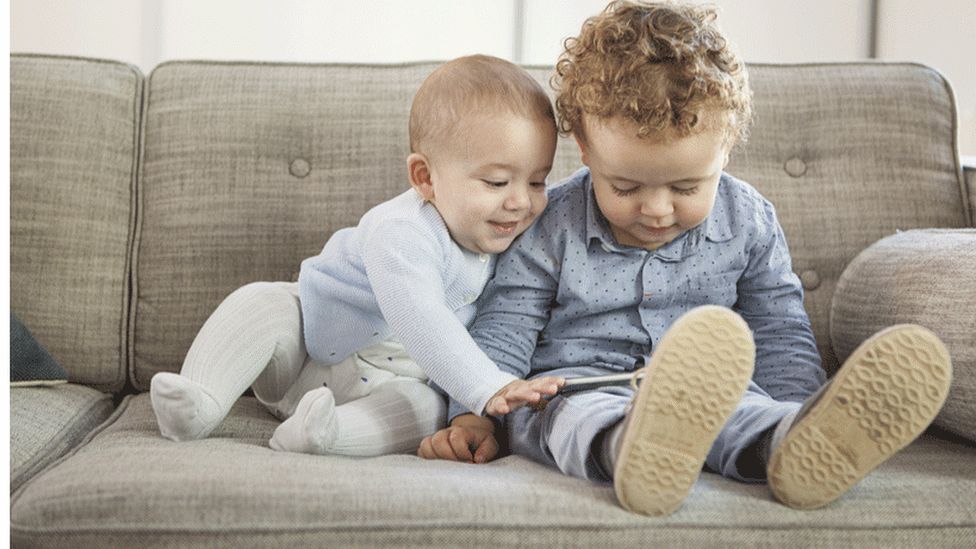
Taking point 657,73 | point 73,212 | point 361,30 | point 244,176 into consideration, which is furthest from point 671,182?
point 361,30

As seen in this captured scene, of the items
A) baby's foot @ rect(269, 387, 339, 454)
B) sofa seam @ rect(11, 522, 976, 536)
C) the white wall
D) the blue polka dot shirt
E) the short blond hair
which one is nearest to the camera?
sofa seam @ rect(11, 522, 976, 536)

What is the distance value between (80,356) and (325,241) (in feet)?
1.31

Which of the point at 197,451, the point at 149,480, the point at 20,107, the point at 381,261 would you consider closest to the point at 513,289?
the point at 381,261

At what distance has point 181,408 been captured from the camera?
123cm

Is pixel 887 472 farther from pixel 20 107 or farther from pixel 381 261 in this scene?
pixel 20 107

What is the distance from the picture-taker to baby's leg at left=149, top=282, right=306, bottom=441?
4.06ft

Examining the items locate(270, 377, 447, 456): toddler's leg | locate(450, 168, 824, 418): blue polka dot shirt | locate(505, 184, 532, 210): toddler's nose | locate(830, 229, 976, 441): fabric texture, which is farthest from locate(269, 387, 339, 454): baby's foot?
locate(830, 229, 976, 441): fabric texture

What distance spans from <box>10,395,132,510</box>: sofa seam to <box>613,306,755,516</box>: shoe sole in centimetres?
57

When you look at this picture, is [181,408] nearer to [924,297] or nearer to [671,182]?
[671,182]

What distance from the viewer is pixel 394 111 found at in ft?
5.58

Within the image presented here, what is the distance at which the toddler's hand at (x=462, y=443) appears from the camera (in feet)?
4.17

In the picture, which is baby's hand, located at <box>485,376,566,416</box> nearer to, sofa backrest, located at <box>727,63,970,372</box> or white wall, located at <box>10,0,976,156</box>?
sofa backrest, located at <box>727,63,970,372</box>

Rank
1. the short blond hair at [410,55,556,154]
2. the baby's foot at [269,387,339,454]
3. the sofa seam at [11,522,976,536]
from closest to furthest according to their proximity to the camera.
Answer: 1. the sofa seam at [11,522,976,536]
2. the baby's foot at [269,387,339,454]
3. the short blond hair at [410,55,556,154]

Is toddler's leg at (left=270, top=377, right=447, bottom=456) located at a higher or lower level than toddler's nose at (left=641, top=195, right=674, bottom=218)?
lower
